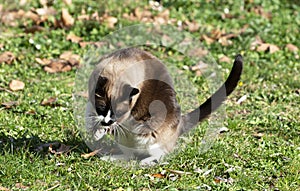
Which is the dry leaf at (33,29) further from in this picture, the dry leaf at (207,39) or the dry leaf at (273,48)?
the dry leaf at (273,48)

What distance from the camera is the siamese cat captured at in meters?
4.74

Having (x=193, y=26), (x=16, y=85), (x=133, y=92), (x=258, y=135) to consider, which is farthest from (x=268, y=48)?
(x=133, y=92)

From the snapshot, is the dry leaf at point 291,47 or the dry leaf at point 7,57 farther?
the dry leaf at point 291,47

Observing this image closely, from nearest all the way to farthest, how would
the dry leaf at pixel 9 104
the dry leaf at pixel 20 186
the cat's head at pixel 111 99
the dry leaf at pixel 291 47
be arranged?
the dry leaf at pixel 20 186 < the cat's head at pixel 111 99 < the dry leaf at pixel 9 104 < the dry leaf at pixel 291 47

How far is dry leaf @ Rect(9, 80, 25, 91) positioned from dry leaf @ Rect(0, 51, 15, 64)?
0.68 meters

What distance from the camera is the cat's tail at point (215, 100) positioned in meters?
4.98

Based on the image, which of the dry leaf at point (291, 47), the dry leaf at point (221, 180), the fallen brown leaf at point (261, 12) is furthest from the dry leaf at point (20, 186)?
the fallen brown leaf at point (261, 12)

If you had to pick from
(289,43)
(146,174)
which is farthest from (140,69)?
(289,43)

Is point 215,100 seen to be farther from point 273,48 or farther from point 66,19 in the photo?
point 66,19

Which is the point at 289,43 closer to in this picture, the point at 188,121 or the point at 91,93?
the point at 188,121

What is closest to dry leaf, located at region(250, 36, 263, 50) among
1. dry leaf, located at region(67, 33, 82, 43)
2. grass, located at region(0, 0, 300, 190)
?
grass, located at region(0, 0, 300, 190)

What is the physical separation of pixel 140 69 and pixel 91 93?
50 centimetres

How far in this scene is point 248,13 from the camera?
9461 millimetres

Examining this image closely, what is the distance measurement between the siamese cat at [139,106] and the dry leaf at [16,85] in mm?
1722
